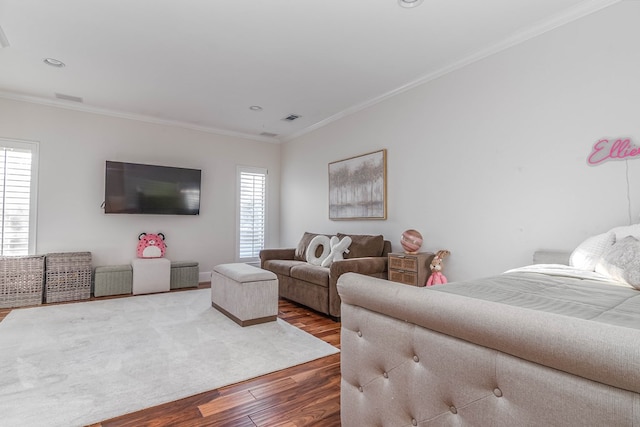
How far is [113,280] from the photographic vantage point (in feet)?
14.9

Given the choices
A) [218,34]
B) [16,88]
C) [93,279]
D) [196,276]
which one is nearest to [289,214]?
[196,276]

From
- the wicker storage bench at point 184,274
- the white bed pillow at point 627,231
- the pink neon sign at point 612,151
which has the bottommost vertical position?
the wicker storage bench at point 184,274

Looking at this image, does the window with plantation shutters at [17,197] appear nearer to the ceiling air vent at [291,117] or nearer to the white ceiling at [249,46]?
the white ceiling at [249,46]

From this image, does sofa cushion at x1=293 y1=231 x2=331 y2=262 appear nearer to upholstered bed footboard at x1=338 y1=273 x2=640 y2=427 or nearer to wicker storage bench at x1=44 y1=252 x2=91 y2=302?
wicker storage bench at x1=44 y1=252 x2=91 y2=302

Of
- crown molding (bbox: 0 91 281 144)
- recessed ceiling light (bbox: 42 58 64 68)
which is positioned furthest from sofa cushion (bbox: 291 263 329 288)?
recessed ceiling light (bbox: 42 58 64 68)

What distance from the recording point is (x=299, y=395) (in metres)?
1.97

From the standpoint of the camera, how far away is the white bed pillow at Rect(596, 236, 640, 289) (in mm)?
1626

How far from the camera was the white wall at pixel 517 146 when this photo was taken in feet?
7.73

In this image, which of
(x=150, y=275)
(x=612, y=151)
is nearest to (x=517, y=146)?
(x=612, y=151)

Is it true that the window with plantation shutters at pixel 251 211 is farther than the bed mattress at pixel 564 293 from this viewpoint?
Yes

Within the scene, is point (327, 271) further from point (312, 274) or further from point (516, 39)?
point (516, 39)

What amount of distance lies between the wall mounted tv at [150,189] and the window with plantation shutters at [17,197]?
88 cm

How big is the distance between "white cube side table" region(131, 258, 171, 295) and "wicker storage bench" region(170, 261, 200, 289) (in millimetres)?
164

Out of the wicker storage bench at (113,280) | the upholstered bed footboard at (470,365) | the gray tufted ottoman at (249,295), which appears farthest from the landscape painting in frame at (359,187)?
the wicker storage bench at (113,280)
